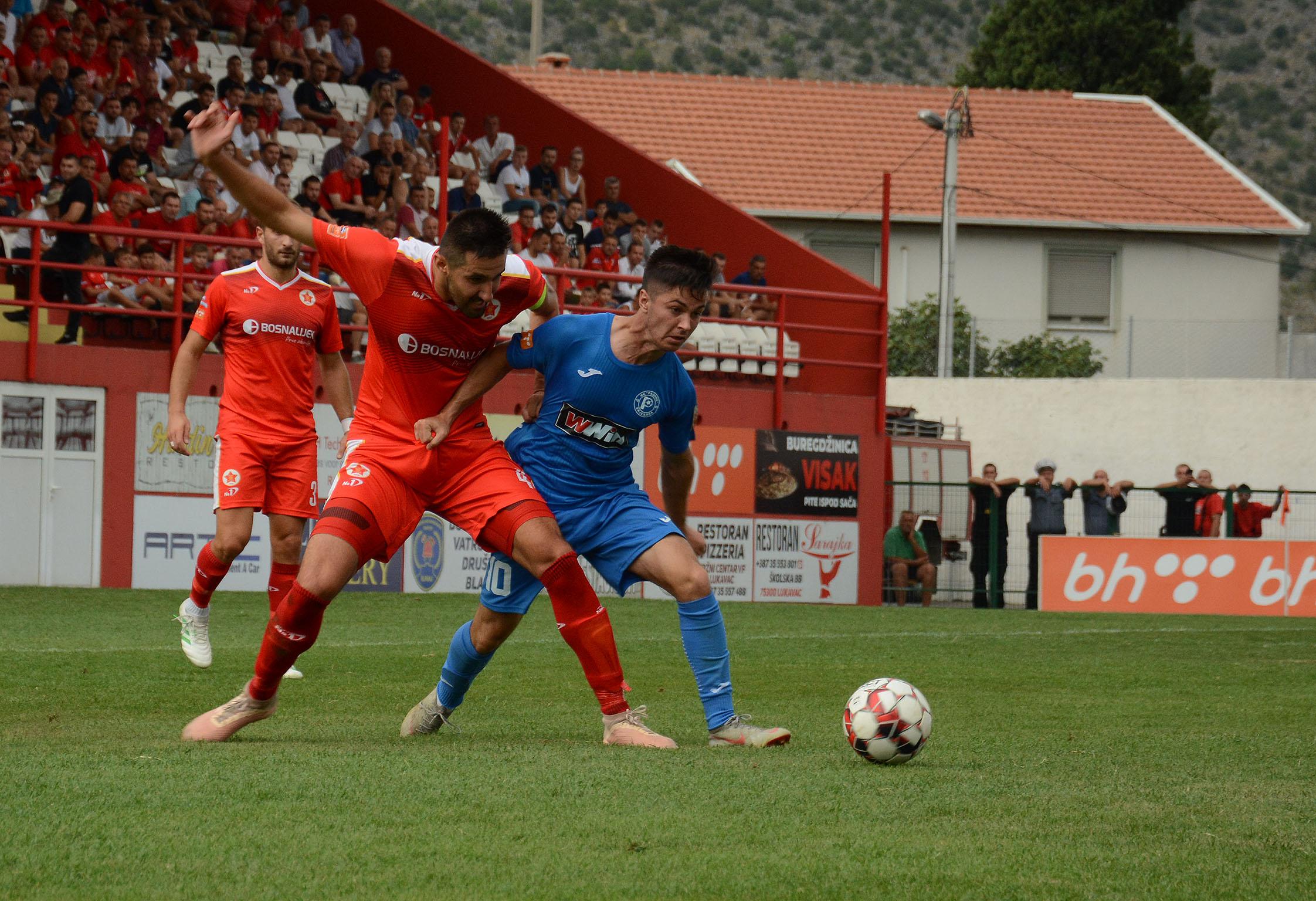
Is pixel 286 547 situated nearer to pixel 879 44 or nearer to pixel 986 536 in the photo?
pixel 986 536

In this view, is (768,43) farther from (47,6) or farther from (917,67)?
(47,6)

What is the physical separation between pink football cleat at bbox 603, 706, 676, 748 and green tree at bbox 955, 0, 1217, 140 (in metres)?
46.9

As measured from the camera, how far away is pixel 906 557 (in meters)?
20.2

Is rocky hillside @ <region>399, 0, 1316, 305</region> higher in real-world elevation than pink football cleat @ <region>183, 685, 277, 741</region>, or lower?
higher

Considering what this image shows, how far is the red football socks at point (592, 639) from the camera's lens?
6250 mm

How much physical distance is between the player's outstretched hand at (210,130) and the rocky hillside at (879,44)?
69.8 m

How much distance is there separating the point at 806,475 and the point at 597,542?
1262 centimetres

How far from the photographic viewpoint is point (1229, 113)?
8056cm

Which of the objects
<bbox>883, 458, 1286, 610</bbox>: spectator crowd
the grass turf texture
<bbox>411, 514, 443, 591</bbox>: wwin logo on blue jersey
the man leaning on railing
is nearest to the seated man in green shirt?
<bbox>883, 458, 1286, 610</bbox>: spectator crowd

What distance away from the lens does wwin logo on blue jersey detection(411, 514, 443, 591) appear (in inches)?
672

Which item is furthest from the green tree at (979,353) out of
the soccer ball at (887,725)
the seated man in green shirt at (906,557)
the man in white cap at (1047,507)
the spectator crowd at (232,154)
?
the soccer ball at (887,725)

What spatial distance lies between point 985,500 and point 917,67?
211 ft

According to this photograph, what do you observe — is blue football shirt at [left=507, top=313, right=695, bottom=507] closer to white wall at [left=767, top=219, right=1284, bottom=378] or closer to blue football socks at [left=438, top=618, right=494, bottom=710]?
blue football socks at [left=438, top=618, right=494, bottom=710]

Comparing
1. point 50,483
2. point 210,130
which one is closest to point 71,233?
point 50,483
